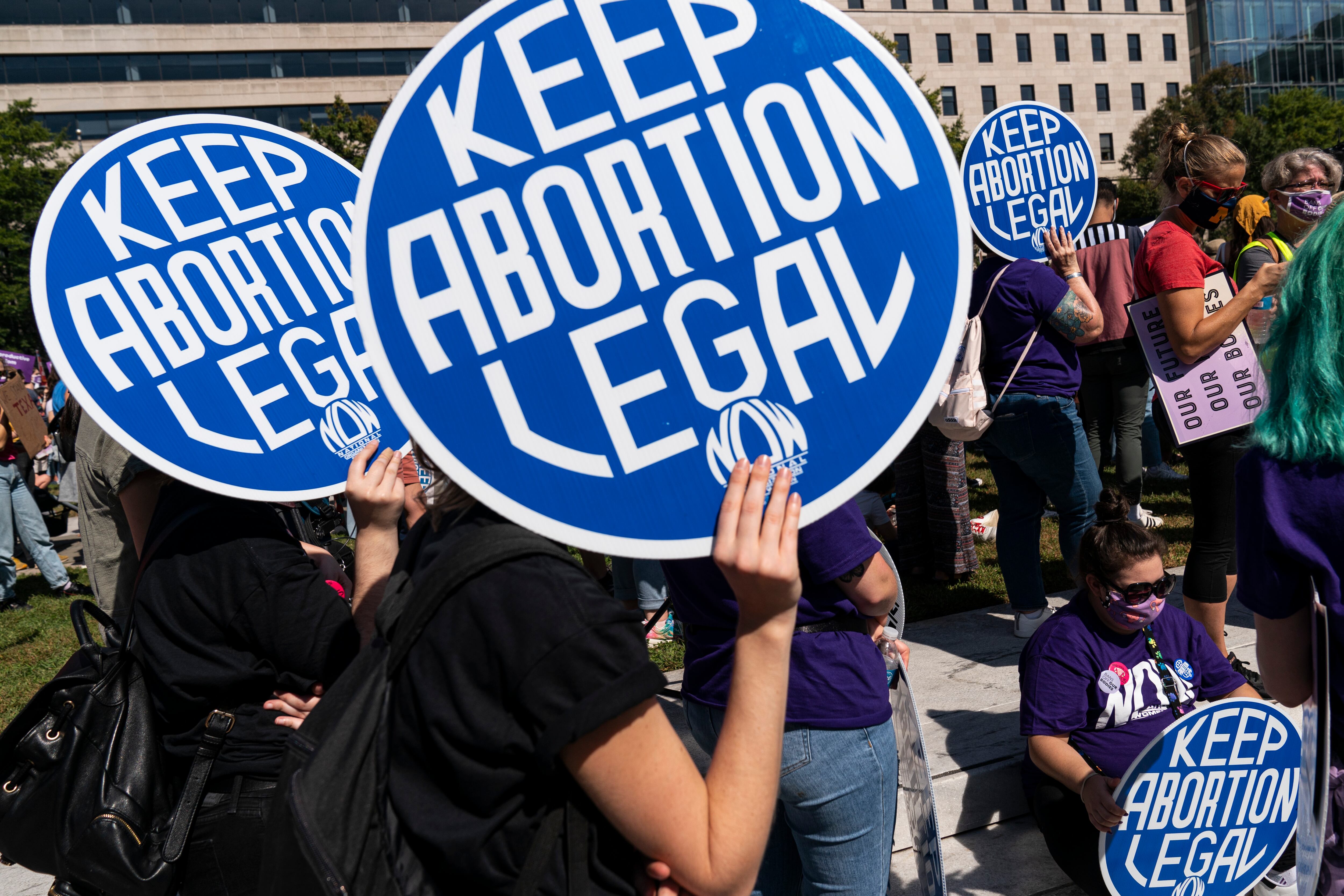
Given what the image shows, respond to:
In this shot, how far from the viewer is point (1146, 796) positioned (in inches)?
110

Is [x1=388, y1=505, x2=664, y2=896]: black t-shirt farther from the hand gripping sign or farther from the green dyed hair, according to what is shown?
the green dyed hair

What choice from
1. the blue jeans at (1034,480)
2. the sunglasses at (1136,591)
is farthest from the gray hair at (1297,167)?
the sunglasses at (1136,591)

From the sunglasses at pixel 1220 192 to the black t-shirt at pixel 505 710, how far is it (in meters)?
3.74

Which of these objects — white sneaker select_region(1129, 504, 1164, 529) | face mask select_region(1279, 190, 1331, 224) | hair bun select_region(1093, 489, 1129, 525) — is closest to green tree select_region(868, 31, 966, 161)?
white sneaker select_region(1129, 504, 1164, 529)

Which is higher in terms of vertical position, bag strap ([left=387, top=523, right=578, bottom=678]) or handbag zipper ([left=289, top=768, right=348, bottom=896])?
bag strap ([left=387, top=523, right=578, bottom=678])

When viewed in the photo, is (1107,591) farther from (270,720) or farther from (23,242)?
(23,242)

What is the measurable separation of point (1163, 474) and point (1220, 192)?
5.54 m

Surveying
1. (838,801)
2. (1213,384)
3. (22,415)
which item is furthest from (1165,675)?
(22,415)

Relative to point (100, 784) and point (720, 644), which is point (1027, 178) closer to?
point (720, 644)

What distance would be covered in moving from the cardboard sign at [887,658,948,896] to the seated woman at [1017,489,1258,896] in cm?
62

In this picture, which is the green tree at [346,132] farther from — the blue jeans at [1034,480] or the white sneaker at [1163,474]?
the blue jeans at [1034,480]

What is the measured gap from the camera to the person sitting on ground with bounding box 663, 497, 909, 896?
209 cm

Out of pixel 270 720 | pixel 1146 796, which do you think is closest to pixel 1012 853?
pixel 1146 796

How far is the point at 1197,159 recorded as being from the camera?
409 cm
